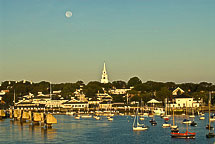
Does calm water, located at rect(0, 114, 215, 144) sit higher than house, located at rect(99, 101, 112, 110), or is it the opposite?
house, located at rect(99, 101, 112, 110)

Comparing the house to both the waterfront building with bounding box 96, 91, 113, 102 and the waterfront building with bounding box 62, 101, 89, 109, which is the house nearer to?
the waterfront building with bounding box 62, 101, 89, 109

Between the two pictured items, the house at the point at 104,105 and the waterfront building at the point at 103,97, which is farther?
the waterfront building at the point at 103,97

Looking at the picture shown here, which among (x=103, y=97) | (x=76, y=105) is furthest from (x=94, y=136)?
(x=103, y=97)

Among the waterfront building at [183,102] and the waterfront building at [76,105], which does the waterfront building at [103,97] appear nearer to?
the waterfront building at [76,105]

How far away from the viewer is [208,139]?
65.5m

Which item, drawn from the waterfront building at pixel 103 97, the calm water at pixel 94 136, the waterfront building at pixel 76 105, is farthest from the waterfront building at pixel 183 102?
the calm water at pixel 94 136

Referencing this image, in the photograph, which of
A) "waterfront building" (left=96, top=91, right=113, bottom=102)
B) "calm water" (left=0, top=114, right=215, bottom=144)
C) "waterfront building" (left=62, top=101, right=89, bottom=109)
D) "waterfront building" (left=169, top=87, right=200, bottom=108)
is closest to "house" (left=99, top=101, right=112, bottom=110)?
"waterfront building" (left=62, top=101, right=89, bottom=109)

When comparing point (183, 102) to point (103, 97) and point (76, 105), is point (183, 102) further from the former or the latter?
point (103, 97)

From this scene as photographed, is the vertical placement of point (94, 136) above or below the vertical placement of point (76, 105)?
below

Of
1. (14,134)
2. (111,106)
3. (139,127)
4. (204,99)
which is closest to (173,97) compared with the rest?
(204,99)

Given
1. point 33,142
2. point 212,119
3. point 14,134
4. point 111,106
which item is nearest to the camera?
point 33,142

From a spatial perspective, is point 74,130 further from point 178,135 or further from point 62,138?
point 178,135

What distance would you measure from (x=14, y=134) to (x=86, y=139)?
13.9 meters

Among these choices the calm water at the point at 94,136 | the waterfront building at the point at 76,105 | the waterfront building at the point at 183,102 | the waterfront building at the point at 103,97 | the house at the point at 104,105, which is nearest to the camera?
the calm water at the point at 94,136
